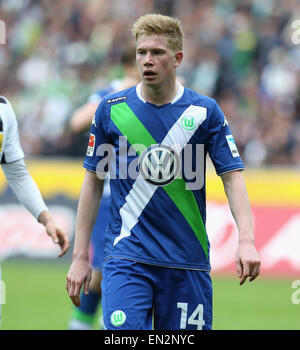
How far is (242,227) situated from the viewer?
5000 millimetres

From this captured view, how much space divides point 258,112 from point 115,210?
11.6 meters

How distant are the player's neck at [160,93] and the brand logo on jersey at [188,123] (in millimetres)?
177

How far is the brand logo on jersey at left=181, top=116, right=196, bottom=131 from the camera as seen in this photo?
17.2 ft

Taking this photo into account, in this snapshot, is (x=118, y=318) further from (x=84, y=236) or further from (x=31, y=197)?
(x=31, y=197)

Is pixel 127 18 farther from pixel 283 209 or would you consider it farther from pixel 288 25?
pixel 283 209

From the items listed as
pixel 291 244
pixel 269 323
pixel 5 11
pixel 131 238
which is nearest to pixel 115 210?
pixel 131 238

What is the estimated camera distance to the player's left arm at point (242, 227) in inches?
190

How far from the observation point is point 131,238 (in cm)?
523

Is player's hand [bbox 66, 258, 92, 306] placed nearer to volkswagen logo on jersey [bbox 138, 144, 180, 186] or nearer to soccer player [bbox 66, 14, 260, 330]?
soccer player [bbox 66, 14, 260, 330]

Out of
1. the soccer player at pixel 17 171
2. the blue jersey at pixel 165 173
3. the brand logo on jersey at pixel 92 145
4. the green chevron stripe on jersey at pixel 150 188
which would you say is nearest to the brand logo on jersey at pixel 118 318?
the blue jersey at pixel 165 173

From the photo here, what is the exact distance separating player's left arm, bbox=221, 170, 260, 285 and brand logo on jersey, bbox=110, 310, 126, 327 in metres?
0.75

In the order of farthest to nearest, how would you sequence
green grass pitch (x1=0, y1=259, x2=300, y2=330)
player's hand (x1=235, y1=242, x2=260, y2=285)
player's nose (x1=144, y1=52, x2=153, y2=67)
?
green grass pitch (x1=0, y1=259, x2=300, y2=330) → player's nose (x1=144, y1=52, x2=153, y2=67) → player's hand (x1=235, y1=242, x2=260, y2=285)

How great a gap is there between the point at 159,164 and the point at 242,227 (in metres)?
0.68

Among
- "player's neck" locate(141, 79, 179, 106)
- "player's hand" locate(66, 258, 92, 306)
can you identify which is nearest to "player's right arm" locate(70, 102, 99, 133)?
"player's neck" locate(141, 79, 179, 106)
